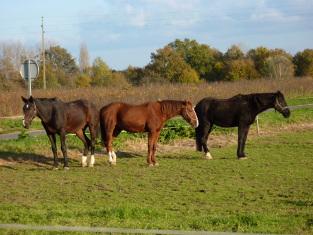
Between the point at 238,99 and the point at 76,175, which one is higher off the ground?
the point at 238,99

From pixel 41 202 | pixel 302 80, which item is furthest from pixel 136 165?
pixel 302 80

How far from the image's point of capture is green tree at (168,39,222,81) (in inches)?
3116

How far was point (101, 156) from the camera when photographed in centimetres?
1642

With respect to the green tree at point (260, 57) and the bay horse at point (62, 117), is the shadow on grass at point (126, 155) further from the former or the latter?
the green tree at point (260, 57)

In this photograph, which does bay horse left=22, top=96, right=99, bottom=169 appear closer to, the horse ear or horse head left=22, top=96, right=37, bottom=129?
horse head left=22, top=96, right=37, bottom=129

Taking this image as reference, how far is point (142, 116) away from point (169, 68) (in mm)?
55692

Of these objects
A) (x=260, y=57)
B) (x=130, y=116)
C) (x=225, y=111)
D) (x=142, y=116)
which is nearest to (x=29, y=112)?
(x=130, y=116)

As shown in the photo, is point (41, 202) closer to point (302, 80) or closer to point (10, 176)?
point (10, 176)

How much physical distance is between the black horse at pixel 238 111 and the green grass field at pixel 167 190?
0.67m

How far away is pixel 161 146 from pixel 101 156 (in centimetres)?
278

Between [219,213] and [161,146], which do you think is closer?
[219,213]

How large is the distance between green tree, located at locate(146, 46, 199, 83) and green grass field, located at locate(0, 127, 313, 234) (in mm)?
51145

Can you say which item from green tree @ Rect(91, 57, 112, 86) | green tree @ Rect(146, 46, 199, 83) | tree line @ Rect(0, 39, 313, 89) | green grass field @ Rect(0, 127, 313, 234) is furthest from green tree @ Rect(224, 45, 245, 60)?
green grass field @ Rect(0, 127, 313, 234)

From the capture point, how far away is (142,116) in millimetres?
14648
